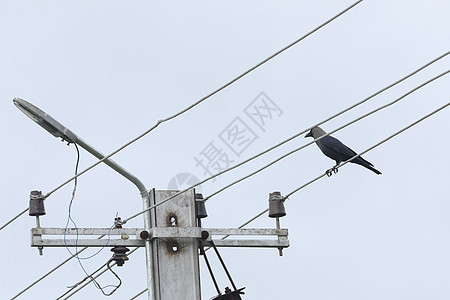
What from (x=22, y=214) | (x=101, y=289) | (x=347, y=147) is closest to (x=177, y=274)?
(x=101, y=289)

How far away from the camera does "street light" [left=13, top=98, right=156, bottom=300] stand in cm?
760

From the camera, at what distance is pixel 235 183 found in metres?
8.14

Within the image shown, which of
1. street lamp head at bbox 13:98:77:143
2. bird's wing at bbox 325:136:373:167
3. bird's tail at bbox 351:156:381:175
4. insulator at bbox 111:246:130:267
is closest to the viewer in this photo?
street lamp head at bbox 13:98:77:143

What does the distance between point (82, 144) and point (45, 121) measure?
0.31 metres

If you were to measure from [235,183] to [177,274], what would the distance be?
85 cm

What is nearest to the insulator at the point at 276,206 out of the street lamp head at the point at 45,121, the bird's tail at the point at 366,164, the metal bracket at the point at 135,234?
the metal bracket at the point at 135,234

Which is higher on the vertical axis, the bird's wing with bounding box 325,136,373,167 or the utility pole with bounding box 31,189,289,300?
the bird's wing with bounding box 325,136,373,167

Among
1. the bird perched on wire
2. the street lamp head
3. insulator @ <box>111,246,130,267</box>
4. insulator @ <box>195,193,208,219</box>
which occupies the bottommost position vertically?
insulator @ <box>111,246,130,267</box>

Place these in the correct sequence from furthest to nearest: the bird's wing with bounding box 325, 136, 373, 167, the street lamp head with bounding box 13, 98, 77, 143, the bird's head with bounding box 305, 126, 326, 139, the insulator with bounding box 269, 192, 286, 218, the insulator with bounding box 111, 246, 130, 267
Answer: the bird's head with bounding box 305, 126, 326, 139 → the bird's wing with bounding box 325, 136, 373, 167 → the insulator with bounding box 269, 192, 286, 218 → the insulator with bounding box 111, 246, 130, 267 → the street lamp head with bounding box 13, 98, 77, 143

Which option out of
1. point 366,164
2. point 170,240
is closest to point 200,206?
point 170,240

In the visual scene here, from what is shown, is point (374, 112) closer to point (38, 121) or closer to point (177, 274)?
point (177, 274)

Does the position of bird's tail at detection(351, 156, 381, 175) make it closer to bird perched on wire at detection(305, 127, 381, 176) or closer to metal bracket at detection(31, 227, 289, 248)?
bird perched on wire at detection(305, 127, 381, 176)

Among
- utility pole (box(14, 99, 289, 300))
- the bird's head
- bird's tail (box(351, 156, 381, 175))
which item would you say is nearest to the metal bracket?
utility pole (box(14, 99, 289, 300))

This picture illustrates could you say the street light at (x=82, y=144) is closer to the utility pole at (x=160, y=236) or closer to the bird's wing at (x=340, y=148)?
the utility pole at (x=160, y=236)
